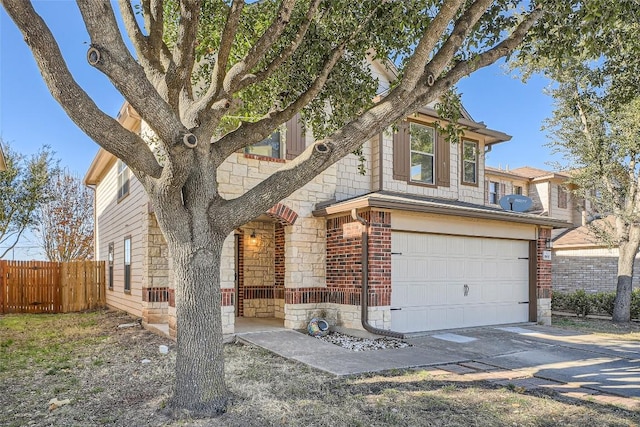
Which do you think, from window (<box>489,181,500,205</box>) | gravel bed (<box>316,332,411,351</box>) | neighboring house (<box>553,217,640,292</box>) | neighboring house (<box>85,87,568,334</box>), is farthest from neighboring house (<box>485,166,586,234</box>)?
gravel bed (<box>316,332,411,351</box>)

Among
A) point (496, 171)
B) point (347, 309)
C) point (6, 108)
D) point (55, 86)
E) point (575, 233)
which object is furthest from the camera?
point (496, 171)

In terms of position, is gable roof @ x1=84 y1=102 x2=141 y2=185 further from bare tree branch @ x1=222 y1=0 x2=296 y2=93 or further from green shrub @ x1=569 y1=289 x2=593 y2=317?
green shrub @ x1=569 y1=289 x2=593 y2=317

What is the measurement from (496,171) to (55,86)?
20.7 m

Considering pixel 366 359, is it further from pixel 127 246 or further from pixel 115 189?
pixel 115 189

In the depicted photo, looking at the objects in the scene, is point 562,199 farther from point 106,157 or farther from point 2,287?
point 2,287

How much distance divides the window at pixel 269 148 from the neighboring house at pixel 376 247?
0.08 ft

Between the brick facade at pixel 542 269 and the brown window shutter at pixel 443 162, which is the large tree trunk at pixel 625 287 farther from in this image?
the brown window shutter at pixel 443 162

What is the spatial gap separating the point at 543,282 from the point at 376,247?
536 centimetres

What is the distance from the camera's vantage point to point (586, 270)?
62.0 feet

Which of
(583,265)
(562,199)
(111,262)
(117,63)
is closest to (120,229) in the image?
(111,262)

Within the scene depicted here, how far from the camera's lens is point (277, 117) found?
5727 mm

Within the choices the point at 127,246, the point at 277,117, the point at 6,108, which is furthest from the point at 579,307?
the point at 6,108

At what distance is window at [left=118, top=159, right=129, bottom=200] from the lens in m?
13.1

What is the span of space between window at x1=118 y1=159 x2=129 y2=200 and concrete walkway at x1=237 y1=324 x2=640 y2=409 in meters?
6.52
